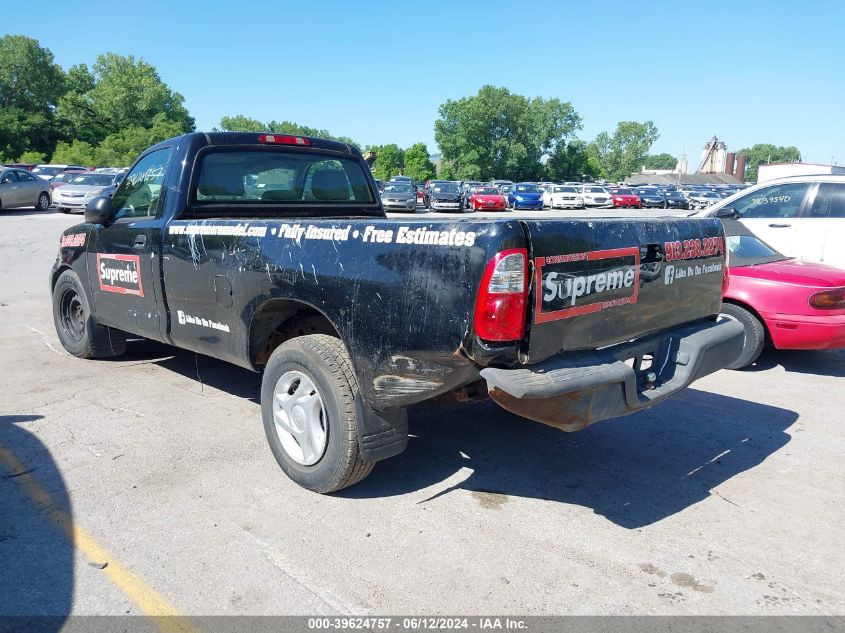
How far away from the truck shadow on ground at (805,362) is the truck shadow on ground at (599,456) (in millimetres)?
1513

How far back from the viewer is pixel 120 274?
5.08 metres

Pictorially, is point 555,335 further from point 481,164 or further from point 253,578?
point 481,164

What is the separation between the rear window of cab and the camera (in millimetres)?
4684

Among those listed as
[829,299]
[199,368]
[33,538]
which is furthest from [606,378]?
[199,368]

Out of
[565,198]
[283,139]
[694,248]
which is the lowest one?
[565,198]

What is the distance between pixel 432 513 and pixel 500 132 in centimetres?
9086

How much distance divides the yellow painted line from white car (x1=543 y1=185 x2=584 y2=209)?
41530 mm

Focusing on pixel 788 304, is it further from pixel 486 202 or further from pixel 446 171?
pixel 446 171

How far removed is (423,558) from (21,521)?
2.02 m

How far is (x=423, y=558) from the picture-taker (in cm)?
300

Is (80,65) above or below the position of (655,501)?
above

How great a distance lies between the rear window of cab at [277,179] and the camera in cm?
468

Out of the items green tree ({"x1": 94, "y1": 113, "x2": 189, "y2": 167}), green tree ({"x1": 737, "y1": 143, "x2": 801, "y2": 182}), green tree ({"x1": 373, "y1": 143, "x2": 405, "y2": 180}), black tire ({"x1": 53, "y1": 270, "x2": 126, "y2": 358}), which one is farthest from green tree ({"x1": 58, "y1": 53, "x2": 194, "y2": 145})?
green tree ({"x1": 737, "y1": 143, "x2": 801, "y2": 182})

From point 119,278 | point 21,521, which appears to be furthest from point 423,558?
point 119,278
